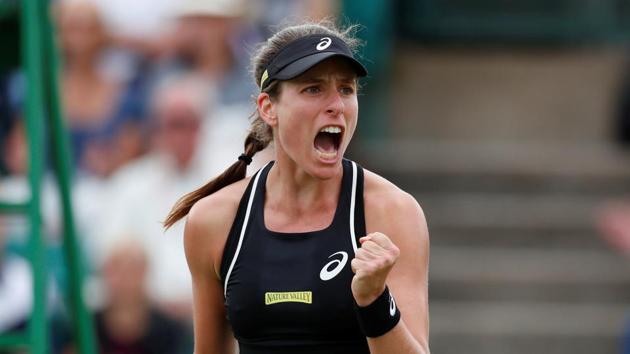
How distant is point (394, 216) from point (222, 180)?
545mm

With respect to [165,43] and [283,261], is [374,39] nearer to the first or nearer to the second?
[165,43]

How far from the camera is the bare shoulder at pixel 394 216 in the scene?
10.8 ft

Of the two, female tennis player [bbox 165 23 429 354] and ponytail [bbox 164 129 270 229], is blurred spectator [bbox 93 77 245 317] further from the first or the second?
female tennis player [bbox 165 23 429 354]

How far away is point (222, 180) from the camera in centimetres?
361

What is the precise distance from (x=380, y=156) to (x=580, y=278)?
4.78 ft

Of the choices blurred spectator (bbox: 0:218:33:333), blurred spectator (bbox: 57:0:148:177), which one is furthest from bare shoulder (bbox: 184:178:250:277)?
blurred spectator (bbox: 57:0:148:177)

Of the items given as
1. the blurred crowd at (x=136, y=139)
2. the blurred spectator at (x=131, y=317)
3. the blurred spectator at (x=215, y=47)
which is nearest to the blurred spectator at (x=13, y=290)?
the blurred crowd at (x=136, y=139)

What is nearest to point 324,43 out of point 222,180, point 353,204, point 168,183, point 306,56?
point 306,56

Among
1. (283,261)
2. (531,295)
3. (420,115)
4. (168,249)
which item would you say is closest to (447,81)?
(420,115)

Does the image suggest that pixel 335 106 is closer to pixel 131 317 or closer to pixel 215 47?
pixel 131 317

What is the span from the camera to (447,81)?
8.82m

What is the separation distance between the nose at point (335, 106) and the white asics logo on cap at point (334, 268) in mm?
340

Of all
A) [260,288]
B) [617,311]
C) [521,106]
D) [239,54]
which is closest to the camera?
[260,288]

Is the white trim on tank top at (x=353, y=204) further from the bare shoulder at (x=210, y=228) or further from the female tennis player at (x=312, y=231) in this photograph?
the bare shoulder at (x=210, y=228)
